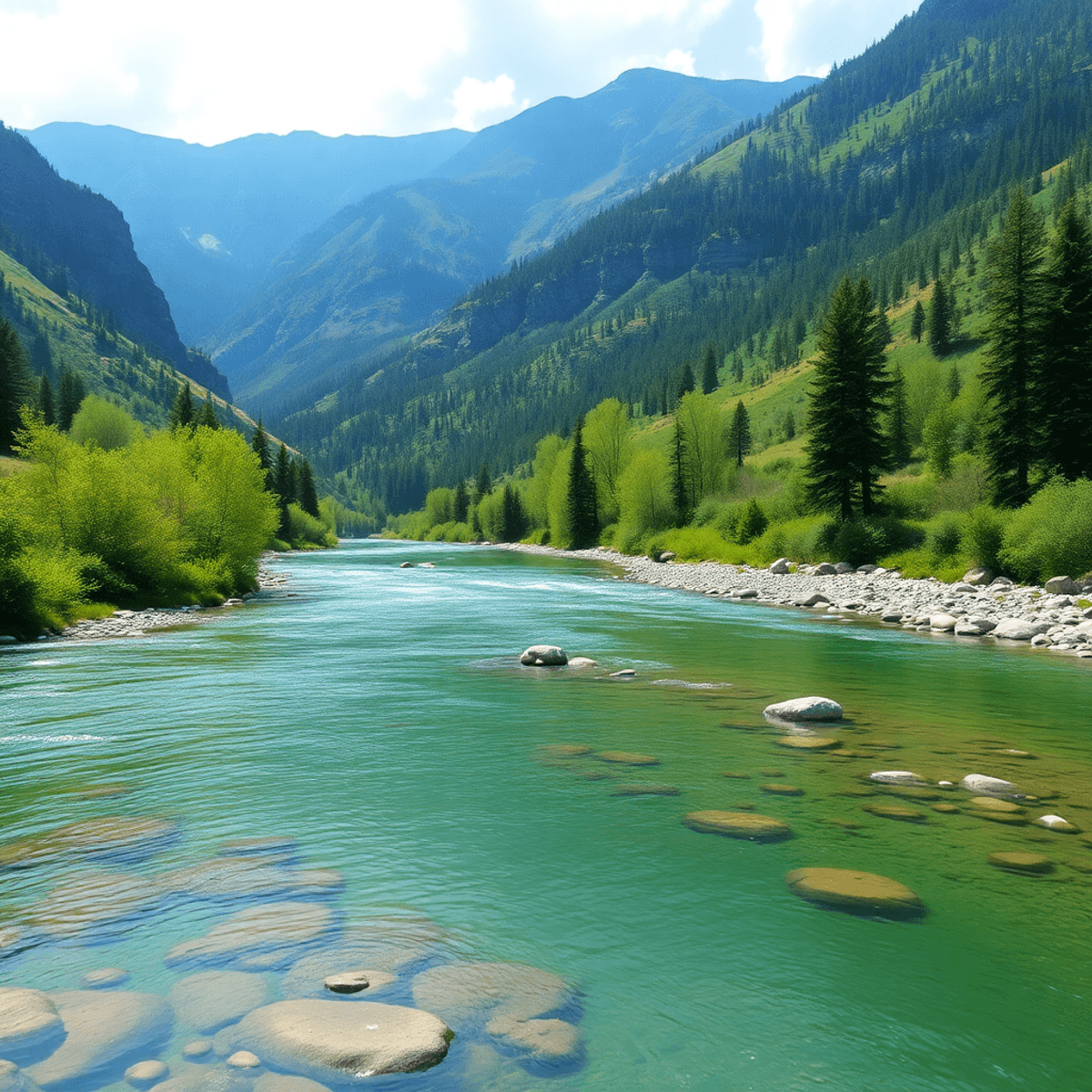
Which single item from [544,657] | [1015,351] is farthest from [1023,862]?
[1015,351]

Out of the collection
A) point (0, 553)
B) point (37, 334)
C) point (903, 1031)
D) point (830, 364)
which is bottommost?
point (903, 1031)

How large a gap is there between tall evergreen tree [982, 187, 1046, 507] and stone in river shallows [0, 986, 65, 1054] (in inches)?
1731

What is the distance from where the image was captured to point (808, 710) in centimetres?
1547

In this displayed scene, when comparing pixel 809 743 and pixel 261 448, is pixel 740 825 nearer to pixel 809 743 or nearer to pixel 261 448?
pixel 809 743

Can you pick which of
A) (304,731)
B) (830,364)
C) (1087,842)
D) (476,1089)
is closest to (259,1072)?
(476,1089)

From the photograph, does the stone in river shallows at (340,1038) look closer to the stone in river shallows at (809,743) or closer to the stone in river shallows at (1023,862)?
the stone in river shallows at (1023,862)

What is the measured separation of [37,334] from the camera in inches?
7574

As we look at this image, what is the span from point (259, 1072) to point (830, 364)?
174 feet

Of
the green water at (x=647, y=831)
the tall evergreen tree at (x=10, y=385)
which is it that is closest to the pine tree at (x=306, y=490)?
the tall evergreen tree at (x=10, y=385)

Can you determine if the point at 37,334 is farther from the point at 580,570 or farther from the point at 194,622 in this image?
the point at 194,622

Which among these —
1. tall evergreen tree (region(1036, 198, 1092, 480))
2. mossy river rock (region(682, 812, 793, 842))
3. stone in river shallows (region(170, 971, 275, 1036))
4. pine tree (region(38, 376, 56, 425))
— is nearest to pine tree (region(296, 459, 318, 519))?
pine tree (region(38, 376, 56, 425))

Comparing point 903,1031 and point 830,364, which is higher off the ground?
point 830,364

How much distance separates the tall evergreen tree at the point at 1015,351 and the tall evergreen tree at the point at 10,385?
322ft

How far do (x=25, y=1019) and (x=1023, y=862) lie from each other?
32.2ft
